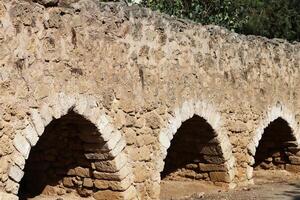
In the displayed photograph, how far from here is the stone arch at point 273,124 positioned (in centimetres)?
937

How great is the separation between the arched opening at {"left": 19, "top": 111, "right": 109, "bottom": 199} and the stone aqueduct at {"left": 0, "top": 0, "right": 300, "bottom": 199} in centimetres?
1

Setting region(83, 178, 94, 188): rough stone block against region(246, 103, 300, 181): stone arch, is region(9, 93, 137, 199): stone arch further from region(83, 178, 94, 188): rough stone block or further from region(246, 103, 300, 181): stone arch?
region(246, 103, 300, 181): stone arch

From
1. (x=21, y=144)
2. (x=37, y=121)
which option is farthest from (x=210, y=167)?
(x=21, y=144)

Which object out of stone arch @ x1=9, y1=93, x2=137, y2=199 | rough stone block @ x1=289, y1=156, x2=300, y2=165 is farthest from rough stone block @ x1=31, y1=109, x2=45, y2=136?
rough stone block @ x1=289, y1=156, x2=300, y2=165

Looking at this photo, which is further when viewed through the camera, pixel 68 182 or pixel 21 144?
pixel 68 182

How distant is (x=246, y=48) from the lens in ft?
30.6

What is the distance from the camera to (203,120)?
320 inches

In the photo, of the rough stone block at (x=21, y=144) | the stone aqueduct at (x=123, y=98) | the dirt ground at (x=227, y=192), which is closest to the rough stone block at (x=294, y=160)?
the dirt ground at (x=227, y=192)

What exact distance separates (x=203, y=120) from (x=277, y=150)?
12.5 ft

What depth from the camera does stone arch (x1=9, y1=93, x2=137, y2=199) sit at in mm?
5066

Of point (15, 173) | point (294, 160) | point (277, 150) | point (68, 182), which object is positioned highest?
point (277, 150)

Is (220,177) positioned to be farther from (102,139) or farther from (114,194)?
(102,139)

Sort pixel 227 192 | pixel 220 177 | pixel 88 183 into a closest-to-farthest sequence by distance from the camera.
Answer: pixel 88 183 < pixel 227 192 < pixel 220 177

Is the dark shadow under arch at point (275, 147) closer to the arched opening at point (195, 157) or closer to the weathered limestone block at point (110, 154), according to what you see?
the arched opening at point (195, 157)
